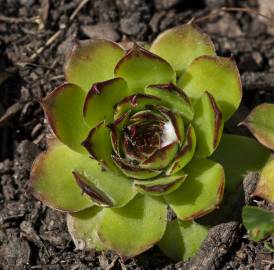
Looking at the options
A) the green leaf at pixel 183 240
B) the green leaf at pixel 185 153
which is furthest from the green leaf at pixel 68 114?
the green leaf at pixel 183 240

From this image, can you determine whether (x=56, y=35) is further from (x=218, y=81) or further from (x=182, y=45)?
(x=218, y=81)

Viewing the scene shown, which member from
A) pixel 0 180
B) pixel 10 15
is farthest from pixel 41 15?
pixel 0 180

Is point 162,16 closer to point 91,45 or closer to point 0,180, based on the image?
point 91,45

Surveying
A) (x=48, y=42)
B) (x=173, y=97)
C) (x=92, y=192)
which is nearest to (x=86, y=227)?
(x=92, y=192)

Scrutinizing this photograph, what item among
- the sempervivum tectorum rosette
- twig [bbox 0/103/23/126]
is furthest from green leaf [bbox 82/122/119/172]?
twig [bbox 0/103/23/126]

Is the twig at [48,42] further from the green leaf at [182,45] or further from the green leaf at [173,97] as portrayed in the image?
the green leaf at [173,97]

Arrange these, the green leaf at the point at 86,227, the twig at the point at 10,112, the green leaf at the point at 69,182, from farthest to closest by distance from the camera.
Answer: the twig at the point at 10,112 < the green leaf at the point at 86,227 < the green leaf at the point at 69,182

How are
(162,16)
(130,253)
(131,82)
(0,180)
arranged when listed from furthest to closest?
1. (162,16)
2. (0,180)
3. (131,82)
4. (130,253)
